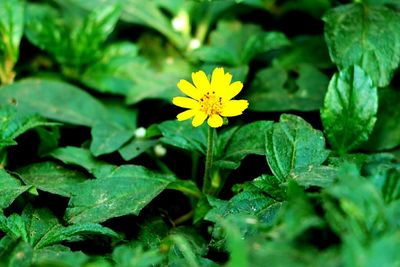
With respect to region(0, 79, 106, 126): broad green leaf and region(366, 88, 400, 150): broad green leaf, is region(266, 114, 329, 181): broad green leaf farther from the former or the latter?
region(0, 79, 106, 126): broad green leaf

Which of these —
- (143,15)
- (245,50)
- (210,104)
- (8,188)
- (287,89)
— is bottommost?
(8,188)

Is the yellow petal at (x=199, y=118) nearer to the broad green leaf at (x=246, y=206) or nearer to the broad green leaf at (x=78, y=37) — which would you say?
the broad green leaf at (x=246, y=206)

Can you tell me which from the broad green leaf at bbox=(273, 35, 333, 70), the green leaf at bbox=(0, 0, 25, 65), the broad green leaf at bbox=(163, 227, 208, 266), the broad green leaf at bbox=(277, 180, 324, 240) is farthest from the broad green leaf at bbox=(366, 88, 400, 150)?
the green leaf at bbox=(0, 0, 25, 65)

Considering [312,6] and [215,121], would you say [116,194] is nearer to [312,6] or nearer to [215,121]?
[215,121]

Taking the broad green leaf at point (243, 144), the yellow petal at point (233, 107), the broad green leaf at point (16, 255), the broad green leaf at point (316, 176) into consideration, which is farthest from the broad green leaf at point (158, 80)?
the broad green leaf at point (16, 255)

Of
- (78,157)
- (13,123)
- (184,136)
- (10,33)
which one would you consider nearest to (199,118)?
(184,136)

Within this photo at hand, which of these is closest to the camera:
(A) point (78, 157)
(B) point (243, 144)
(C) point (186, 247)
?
(C) point (186, 247)

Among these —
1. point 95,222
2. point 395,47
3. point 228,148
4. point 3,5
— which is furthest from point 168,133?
point 3,5

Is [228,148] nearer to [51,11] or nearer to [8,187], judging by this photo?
[8,187]
